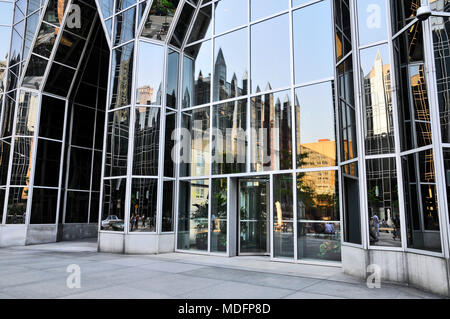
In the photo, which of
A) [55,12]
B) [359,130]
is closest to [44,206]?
[55,12]

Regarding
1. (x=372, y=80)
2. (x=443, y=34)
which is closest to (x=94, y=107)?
(x=372, y=80)

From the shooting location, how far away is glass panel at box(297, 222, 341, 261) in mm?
10617

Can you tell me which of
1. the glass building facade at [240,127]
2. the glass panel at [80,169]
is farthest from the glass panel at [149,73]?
the glass panel at [80,169]

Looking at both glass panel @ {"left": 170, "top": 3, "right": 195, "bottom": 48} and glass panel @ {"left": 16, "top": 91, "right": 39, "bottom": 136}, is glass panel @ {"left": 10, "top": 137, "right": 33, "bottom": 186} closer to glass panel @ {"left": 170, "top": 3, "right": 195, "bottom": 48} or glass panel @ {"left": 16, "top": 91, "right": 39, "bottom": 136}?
glass panel @ {"left": 16, "top": 91, "right": 39, "bottom": 136}

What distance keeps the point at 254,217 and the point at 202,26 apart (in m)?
8.64

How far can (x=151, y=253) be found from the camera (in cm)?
1391

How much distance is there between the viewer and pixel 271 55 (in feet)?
42.6

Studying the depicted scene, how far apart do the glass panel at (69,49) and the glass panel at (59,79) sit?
391 mm

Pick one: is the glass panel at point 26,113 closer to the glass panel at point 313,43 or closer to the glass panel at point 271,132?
the glass panel at point 271,132

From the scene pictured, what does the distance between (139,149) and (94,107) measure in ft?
31.4

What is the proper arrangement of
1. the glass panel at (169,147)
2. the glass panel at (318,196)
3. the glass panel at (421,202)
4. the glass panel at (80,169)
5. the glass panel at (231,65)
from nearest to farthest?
the glass panel at (421,202)
the glass panel at (318,196)
the glass panel at (231,65)
the glass panel at (169,147)
the glass panel at (80,169)

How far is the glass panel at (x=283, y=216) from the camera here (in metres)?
11.6

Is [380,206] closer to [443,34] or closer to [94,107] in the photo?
[443,34]

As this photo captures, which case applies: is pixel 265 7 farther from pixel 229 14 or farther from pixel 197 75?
pixel 197 75
